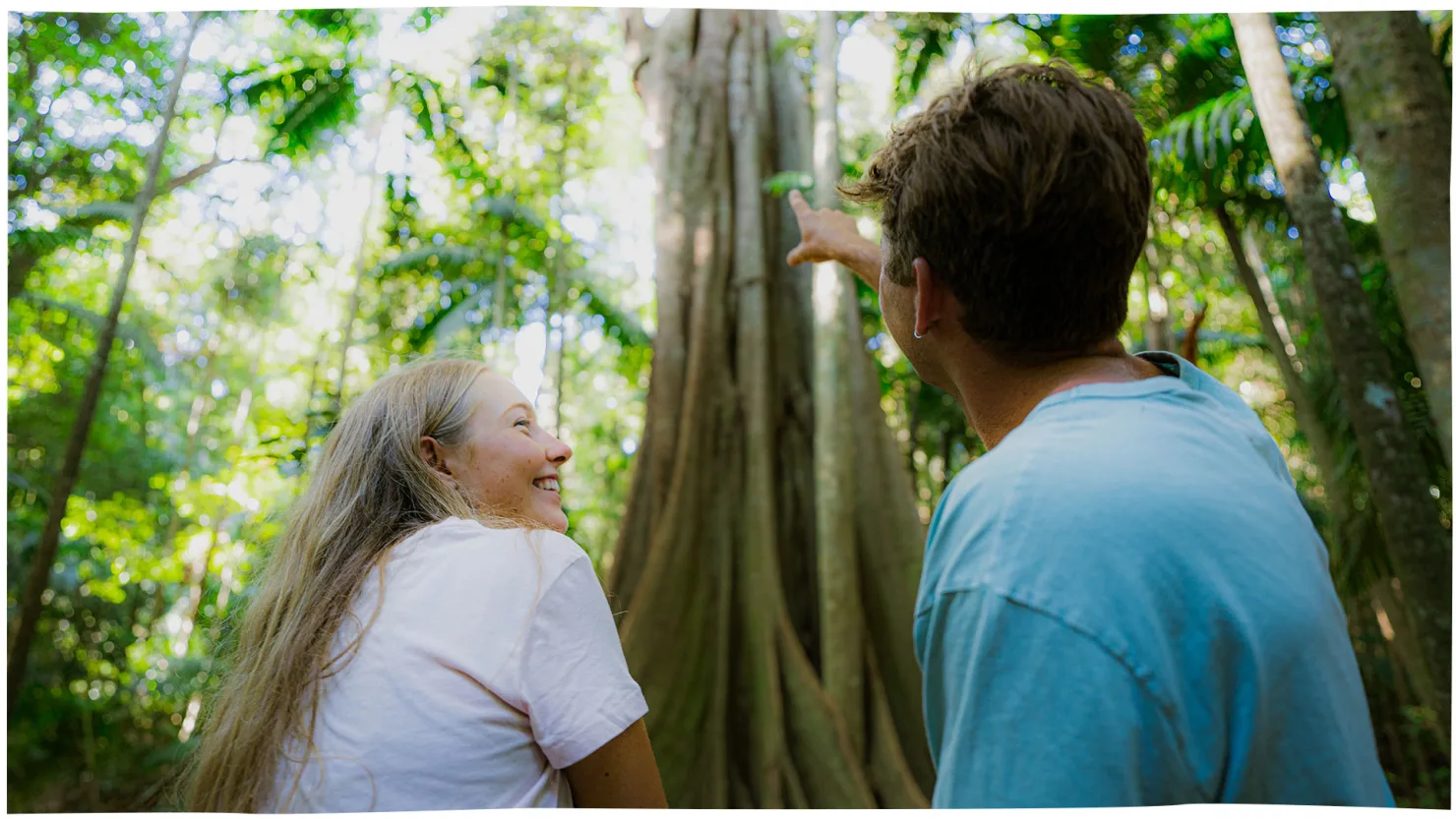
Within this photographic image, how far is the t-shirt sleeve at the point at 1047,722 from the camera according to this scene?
0.48 metres

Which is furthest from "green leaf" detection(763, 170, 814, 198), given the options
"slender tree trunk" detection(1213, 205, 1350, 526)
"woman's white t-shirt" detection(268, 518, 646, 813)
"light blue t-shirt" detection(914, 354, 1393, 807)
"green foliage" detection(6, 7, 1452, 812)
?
"light blue t-shirt" detection(914, 354, 1393, 807)

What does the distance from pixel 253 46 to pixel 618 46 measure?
8.84 ft

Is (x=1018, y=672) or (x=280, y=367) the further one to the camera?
(x=280, y=367)

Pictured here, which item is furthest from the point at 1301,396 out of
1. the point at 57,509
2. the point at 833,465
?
the point at 57,509

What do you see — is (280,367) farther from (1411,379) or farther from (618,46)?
(1411,379)

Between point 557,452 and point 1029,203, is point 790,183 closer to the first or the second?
point 557,452

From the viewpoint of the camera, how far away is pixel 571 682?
82cm

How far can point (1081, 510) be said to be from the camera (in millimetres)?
505

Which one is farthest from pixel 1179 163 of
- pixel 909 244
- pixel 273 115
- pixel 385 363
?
pixel 385 363

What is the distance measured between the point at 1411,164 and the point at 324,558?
2.00 meters

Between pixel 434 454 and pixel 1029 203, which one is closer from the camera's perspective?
pixel 1029 203

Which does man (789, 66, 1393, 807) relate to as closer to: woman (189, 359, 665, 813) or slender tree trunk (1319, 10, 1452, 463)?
woman (189, 359, 665, 813)

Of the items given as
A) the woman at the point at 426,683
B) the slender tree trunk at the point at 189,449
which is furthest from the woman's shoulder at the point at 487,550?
the slender tree trunk at the point at 189,449

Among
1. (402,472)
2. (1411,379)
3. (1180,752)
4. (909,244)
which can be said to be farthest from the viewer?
(1411,379)
